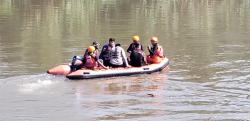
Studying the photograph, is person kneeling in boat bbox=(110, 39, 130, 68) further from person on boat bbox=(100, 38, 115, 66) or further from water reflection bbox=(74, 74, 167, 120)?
water reflection bbox=(74, 74, 167, 120)

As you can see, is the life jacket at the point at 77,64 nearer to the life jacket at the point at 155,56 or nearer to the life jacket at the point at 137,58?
the life jacket at the point at 137,58

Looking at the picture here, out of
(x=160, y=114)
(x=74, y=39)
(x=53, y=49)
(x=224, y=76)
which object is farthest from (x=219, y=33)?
(x=160, y=114)

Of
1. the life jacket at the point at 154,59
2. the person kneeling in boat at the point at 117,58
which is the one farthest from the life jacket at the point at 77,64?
the life jacket at the point at 154,59

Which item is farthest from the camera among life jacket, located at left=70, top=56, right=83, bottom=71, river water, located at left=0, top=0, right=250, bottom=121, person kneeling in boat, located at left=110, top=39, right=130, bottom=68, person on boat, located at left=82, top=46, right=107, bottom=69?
person kneeling in boat, located at left=110, top=39, right=130, bottom=68

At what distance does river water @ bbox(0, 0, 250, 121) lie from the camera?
45.5 feet

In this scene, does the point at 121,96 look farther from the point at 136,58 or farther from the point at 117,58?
the point at 136,58

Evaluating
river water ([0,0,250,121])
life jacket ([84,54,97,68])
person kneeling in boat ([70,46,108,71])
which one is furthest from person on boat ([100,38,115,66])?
river water ([0,0,250,121])

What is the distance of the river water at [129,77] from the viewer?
547 inches

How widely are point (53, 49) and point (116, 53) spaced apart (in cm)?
625

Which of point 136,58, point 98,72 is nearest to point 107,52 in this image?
point 136,58

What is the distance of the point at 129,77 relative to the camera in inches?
711

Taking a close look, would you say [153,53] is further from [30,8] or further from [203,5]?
[203,5]

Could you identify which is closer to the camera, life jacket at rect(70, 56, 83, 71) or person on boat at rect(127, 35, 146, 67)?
life jacket at rect(70, 56, 83, 71)

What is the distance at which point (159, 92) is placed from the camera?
15859 mm
